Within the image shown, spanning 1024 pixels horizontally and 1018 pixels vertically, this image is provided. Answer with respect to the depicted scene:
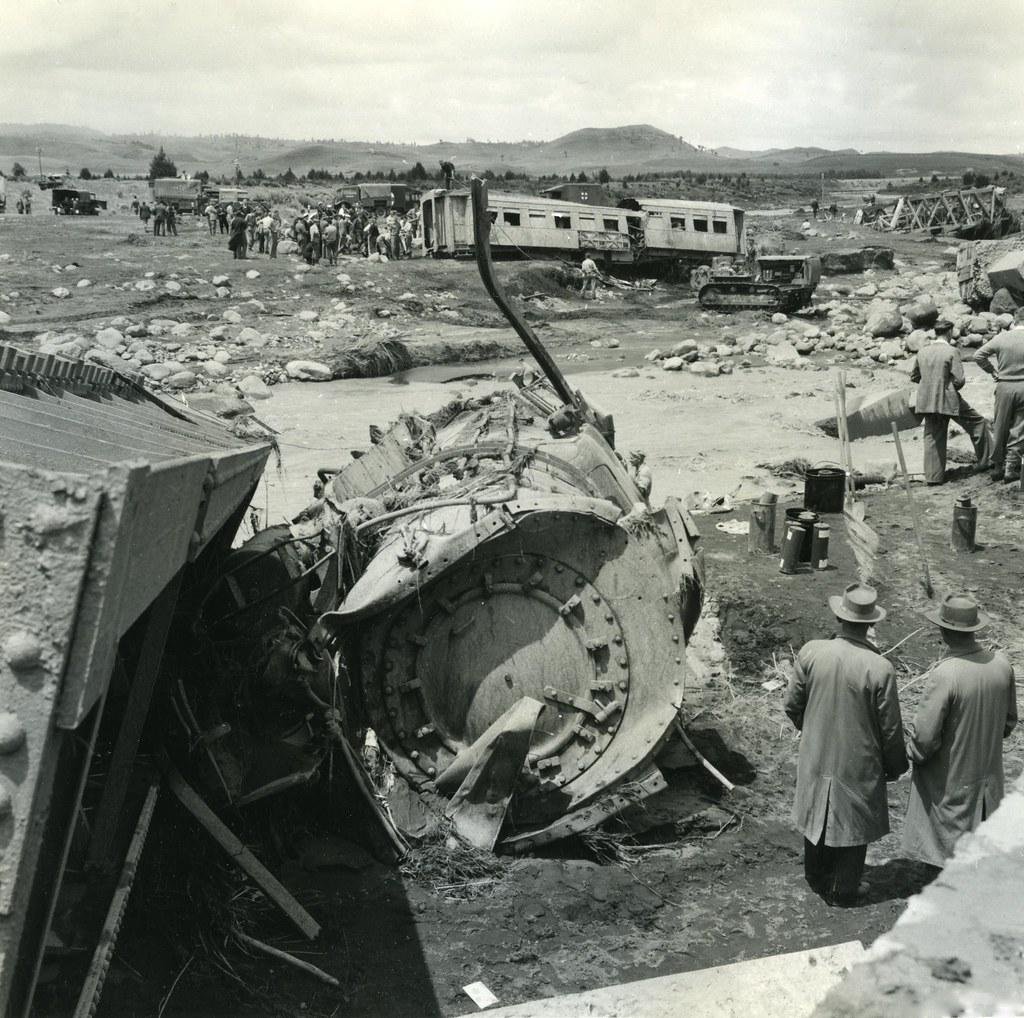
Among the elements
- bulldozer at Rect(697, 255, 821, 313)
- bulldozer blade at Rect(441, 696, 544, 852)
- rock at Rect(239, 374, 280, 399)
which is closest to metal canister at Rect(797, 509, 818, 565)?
bulldozer blade at Rect(441, 696, 544, 852)

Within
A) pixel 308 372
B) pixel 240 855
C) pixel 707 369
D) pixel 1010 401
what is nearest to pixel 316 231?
pixel 308 372

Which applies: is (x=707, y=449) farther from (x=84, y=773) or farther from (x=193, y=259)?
(x=193, y=259)

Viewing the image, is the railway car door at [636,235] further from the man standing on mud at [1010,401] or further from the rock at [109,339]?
the man standing on mud at [1010,401]

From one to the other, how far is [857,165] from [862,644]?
12310 cm

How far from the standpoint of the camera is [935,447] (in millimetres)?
11227

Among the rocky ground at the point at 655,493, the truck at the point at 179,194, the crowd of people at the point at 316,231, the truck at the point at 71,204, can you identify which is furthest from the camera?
the truck at the point at 179,194

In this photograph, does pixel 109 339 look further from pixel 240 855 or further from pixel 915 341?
pixel 240 855

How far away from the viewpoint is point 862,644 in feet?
15.6

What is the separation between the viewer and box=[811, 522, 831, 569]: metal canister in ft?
28.2

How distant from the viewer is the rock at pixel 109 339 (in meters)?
18.7

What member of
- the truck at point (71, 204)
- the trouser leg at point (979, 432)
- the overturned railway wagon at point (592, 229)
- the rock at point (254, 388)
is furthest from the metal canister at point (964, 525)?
the truck at point (71, 204)

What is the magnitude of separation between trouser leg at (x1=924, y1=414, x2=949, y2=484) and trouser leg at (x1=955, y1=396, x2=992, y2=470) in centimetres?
22

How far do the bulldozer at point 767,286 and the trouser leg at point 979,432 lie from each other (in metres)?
15.4

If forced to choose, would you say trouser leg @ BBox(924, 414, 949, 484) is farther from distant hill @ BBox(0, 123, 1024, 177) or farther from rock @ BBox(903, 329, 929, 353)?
distant hill @ BBox(0, 123, 1024, 177)
